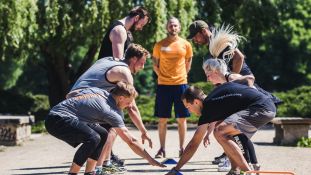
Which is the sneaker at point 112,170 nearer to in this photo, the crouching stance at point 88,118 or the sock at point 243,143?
the crouching stance at point 88,118

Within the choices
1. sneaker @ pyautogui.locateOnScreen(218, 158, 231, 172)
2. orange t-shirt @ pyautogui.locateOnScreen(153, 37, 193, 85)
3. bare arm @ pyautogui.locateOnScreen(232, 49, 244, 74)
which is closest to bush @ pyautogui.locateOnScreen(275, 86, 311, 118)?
orange t-shirt @ pyautogui.locateOnScreen(153, 37, 193, 85)

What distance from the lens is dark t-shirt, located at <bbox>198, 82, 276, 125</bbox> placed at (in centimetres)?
632

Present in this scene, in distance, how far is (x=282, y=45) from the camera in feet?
143

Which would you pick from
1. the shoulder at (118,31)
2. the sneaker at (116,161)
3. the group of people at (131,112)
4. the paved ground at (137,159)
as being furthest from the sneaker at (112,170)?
the shoulder at (118,31)

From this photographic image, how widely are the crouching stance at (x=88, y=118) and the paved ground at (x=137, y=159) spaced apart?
A: 4.86 feet

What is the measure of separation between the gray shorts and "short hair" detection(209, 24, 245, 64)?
1.46m

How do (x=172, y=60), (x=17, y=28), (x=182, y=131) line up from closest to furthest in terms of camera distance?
(x=182, y=131)
(x=172, y=60)
(x=17, y=28)

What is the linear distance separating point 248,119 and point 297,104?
13.7m

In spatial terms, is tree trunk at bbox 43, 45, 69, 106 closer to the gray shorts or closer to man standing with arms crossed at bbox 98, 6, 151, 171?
man standing with arms crossed at bbox 98, 6, 151, 171

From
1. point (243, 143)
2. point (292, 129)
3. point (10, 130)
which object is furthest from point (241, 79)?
point (10, 130)

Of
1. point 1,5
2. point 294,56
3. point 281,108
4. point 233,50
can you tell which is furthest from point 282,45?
point 233,50

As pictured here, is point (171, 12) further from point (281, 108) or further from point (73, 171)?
point (73, 171)

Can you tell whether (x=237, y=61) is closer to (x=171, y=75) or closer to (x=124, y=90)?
(x=171, y=75)

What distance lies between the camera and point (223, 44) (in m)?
7.76
